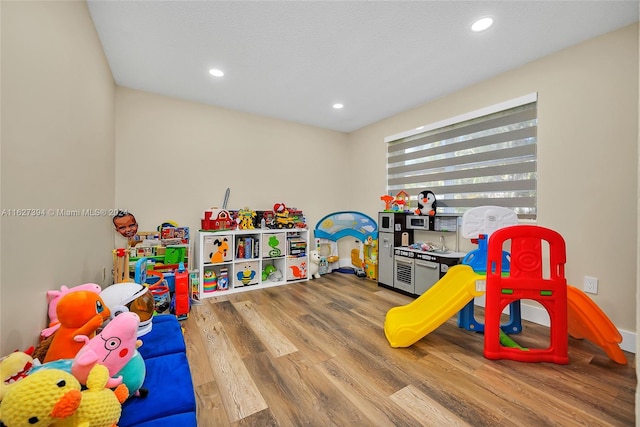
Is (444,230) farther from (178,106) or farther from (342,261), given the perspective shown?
(178,106)

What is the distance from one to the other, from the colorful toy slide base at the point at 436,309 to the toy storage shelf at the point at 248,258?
1941 mm

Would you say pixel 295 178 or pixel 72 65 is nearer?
pixel 72 65

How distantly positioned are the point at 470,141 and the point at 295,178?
2.50 m

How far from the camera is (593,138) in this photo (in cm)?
218

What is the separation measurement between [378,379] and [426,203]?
2.31 metres

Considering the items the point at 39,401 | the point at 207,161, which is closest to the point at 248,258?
the point at 207,161

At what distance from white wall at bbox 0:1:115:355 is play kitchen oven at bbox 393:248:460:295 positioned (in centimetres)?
313

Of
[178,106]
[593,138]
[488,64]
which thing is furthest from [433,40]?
[178,106]

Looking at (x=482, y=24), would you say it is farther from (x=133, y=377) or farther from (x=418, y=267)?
(x=133, y=377)

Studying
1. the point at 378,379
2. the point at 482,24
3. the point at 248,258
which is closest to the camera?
the point at 378,379

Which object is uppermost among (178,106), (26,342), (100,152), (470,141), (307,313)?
(178,106)

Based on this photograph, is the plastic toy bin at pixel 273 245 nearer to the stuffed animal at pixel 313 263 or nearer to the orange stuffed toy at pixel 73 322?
the stuffed animal at pixel 313 263

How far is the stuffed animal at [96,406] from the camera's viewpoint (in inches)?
29.0

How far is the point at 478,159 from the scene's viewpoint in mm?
2963
